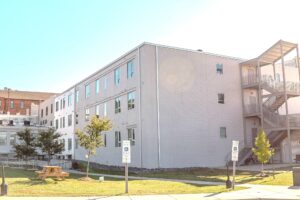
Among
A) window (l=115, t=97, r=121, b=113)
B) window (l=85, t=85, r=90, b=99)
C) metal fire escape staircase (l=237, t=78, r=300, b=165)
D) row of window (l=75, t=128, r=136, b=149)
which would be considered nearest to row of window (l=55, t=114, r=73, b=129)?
window (l=85, t=85, r=90, b=99)

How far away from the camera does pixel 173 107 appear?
94.5 ft

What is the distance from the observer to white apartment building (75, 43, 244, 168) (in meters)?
28.0

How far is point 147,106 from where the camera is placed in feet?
92.0

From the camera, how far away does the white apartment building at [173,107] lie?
28.0 m

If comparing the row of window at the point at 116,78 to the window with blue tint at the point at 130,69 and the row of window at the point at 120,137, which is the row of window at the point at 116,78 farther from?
the row of window at the point at 120,137

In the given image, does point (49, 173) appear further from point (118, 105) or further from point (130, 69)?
point (118, 105)

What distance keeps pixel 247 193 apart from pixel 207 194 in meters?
1.66

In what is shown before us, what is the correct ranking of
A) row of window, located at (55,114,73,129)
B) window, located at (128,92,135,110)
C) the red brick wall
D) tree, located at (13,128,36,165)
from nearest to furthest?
window, located at (128,92,135,110), tree, located at (13,128,36,165), row of window, located at (55,114,73,129), the red brick wall

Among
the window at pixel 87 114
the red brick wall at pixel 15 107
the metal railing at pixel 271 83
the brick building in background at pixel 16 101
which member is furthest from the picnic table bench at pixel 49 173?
the red brick wall at pixel 15 107

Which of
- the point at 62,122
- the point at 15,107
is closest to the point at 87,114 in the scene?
the point at 62,122

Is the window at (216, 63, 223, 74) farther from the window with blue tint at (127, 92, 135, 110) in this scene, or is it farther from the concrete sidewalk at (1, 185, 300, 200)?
the concrete sidewalk at (1, 185, 300, 200)

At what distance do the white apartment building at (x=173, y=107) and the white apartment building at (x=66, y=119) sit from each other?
1139 cm

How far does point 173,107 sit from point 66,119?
22535 millimetres

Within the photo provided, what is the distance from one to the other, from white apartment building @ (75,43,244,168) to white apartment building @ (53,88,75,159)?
11390mm
